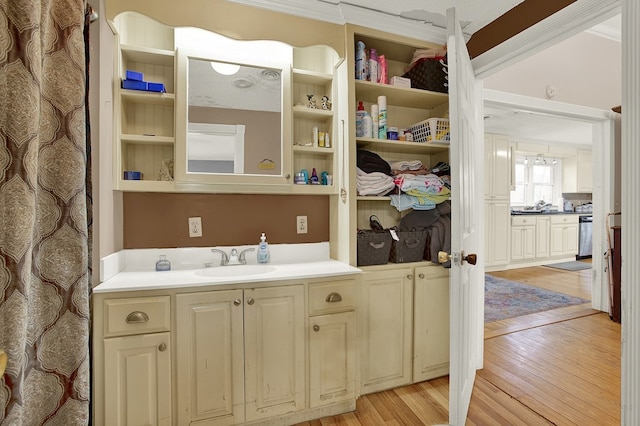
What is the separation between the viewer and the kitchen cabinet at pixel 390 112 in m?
1.94

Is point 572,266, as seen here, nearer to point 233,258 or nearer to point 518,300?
point 518,300

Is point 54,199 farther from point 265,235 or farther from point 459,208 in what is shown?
point 459,208

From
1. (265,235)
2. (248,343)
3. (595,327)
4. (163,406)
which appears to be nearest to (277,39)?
(265,235)

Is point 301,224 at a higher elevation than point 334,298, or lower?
higher

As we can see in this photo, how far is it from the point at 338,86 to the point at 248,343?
1.67 metres

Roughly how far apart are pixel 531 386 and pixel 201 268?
229cm

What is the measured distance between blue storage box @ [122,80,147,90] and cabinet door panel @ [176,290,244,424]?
3.84ft

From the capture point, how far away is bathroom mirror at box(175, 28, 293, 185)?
1804mm

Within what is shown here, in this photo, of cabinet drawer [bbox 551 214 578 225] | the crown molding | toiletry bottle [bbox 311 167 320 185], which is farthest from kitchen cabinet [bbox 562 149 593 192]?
toiletry bottle [bbox 311 167 320 185]

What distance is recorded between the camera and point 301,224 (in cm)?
219

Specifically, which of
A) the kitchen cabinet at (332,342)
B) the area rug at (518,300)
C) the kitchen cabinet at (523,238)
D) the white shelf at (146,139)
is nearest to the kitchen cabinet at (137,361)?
the kitchen cabinet at (332,342)

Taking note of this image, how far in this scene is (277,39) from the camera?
180 cm

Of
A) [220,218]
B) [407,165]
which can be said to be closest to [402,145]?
[407,165]

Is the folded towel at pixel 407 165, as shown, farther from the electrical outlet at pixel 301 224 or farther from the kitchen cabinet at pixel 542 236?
the kitchen cabinet at pixel 542 236
